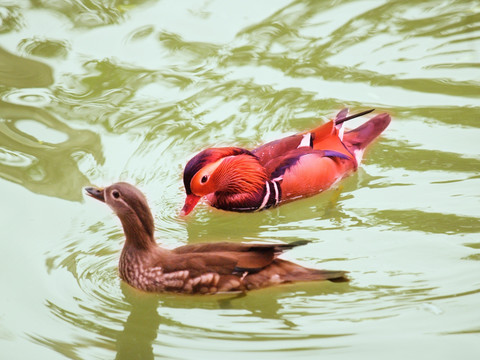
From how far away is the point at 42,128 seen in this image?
745 centimetres

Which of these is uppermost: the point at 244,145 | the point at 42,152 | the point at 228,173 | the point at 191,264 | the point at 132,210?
the point at 244,145

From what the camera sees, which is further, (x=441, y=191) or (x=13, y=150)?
(x=13, y=150)

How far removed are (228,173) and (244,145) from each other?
27.4 inches

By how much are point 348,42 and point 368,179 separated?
7.22 ft

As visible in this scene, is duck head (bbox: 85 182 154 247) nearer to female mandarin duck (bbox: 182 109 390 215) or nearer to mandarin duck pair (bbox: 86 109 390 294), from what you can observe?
mandarin duck pair (bbox: 86 109 390 294)

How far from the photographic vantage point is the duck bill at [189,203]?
21.1ft

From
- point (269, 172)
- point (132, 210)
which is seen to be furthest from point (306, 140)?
point (132, 210)

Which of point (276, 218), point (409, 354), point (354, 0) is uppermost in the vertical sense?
point (354, 0)

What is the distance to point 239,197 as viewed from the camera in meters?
6.72

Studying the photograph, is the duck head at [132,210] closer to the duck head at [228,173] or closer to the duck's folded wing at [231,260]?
the duck's folded wing at [231,260]

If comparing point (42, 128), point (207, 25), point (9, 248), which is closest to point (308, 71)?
point (207, 25)

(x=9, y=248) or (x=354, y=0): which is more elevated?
(x=354, y=0)

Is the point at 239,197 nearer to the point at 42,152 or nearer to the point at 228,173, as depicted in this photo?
the point at 228,173

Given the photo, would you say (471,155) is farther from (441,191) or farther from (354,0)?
(354,0)
